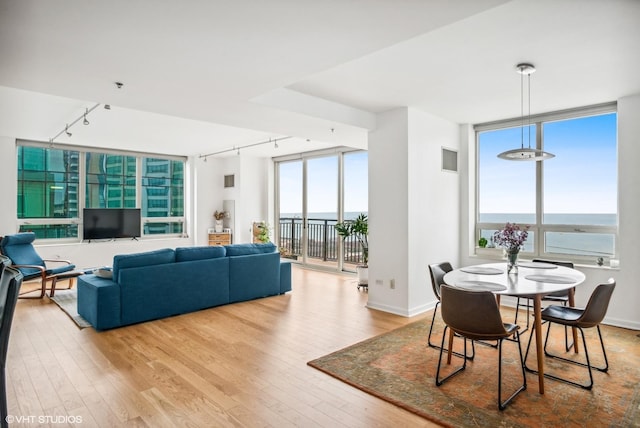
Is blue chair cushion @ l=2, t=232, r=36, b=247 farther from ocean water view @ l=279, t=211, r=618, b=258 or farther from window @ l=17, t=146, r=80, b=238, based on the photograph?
ocean water view @ l=279, t=211, r=618, b=258

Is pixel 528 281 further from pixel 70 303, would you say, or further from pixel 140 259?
pixel 70 303

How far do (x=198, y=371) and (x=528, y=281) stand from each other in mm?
2837

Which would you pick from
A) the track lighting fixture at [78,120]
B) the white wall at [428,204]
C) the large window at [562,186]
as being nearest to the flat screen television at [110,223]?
the track lighting fixture at [78,120]

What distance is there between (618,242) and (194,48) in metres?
4.99

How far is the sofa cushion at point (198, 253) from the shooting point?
479cm

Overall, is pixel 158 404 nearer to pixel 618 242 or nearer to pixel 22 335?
pixel 22 335

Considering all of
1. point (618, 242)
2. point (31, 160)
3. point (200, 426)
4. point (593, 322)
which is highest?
point (31, 160)

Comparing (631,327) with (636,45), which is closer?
(636,45)

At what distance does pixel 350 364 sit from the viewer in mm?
3273

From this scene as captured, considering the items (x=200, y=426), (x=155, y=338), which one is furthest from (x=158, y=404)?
(x=155, y=338)

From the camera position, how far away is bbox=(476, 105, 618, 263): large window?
4.75 metres

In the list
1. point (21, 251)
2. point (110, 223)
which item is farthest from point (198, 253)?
point (110, 223)

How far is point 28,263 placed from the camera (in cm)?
592

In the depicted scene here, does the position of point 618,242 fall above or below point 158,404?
above
